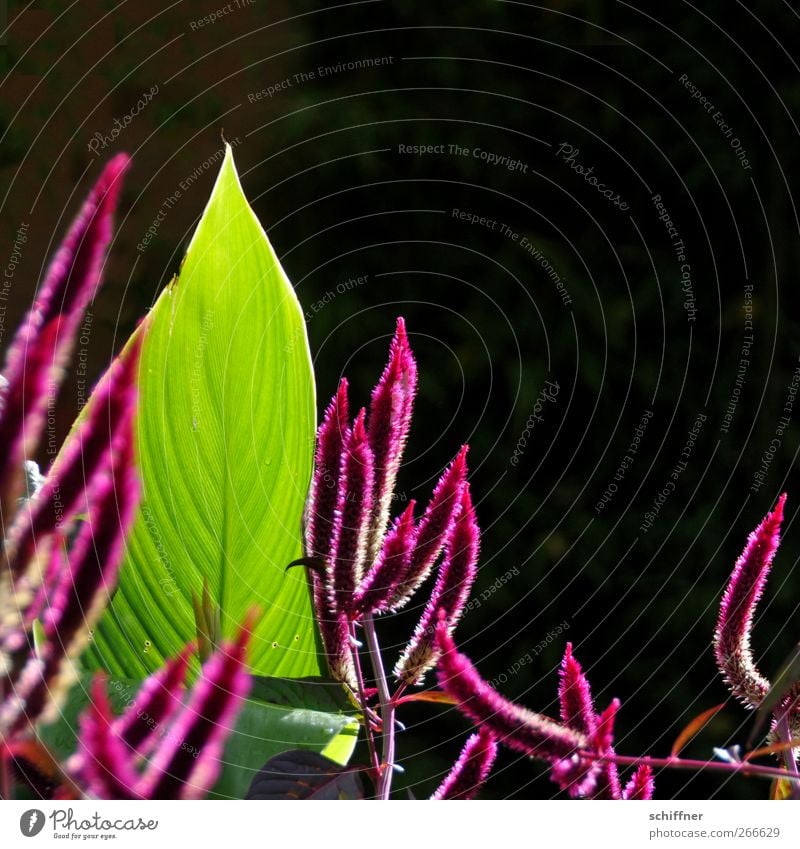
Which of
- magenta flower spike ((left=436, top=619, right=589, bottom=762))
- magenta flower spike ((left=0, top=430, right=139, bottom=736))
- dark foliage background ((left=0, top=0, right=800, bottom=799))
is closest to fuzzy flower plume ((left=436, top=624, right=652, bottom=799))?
magenta flower spike ((left=436, top=619, right=589, bottom=762))

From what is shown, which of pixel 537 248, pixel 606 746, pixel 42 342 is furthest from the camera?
pixel 537 248

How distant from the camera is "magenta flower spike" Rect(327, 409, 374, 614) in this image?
0.27 m

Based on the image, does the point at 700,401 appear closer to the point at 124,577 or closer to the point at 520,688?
the point at 520,688

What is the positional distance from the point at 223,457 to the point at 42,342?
0.65 ft

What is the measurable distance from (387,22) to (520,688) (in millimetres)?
465

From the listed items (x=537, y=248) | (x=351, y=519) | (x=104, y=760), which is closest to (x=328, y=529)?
(x=351, y=519)

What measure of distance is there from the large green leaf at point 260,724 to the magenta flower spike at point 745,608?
0.12m

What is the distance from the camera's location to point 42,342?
17 centimetres

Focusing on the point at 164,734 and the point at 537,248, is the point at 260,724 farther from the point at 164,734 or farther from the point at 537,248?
the point at 537,248

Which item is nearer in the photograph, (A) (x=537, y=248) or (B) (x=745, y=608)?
(B) (x=745, y=608)

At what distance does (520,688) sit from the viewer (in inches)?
27.5
